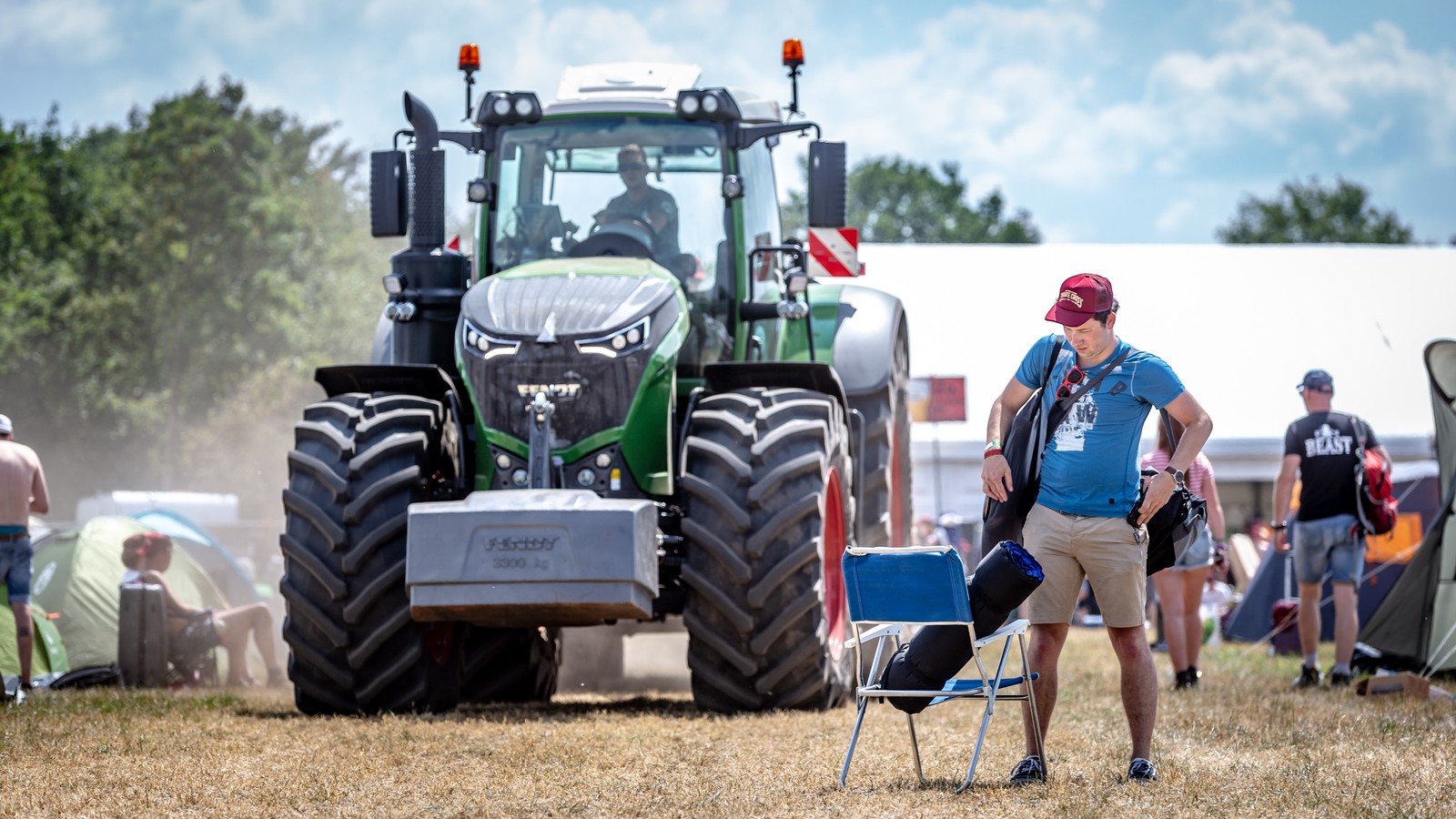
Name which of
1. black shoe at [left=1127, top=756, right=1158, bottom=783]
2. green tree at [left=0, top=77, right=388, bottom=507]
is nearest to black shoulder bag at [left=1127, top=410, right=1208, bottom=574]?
black shoe at [left=1127, top=756, right=1158, bottom=783]

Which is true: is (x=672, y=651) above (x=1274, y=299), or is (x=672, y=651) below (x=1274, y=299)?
below

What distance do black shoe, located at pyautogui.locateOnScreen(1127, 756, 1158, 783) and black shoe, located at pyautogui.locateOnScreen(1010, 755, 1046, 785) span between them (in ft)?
0.94

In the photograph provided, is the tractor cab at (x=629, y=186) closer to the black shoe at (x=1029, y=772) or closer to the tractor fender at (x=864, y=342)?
the tractor fender at (x=864, y=342)

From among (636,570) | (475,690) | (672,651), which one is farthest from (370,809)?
(672,651)

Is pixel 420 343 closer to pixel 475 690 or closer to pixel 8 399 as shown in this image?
pixel 475 690

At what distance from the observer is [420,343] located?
891cm

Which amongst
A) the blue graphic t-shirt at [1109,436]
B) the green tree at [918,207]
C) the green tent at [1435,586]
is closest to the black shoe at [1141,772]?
the blue graphic t-shirt at [1109,436]

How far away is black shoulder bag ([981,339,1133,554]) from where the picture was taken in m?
5.86

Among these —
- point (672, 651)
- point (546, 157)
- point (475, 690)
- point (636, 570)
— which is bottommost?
point (672, 651)

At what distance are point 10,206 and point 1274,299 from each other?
31801 millimetres

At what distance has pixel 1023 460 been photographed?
589 centimetres

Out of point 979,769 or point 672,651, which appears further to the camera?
point 672,651

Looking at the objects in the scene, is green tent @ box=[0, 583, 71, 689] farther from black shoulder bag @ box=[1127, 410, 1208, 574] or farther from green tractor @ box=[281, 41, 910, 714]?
black shoulder bag @ box=[1127, 410, 1208, 574]

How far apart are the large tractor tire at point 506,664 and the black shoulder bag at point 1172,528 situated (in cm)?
401
